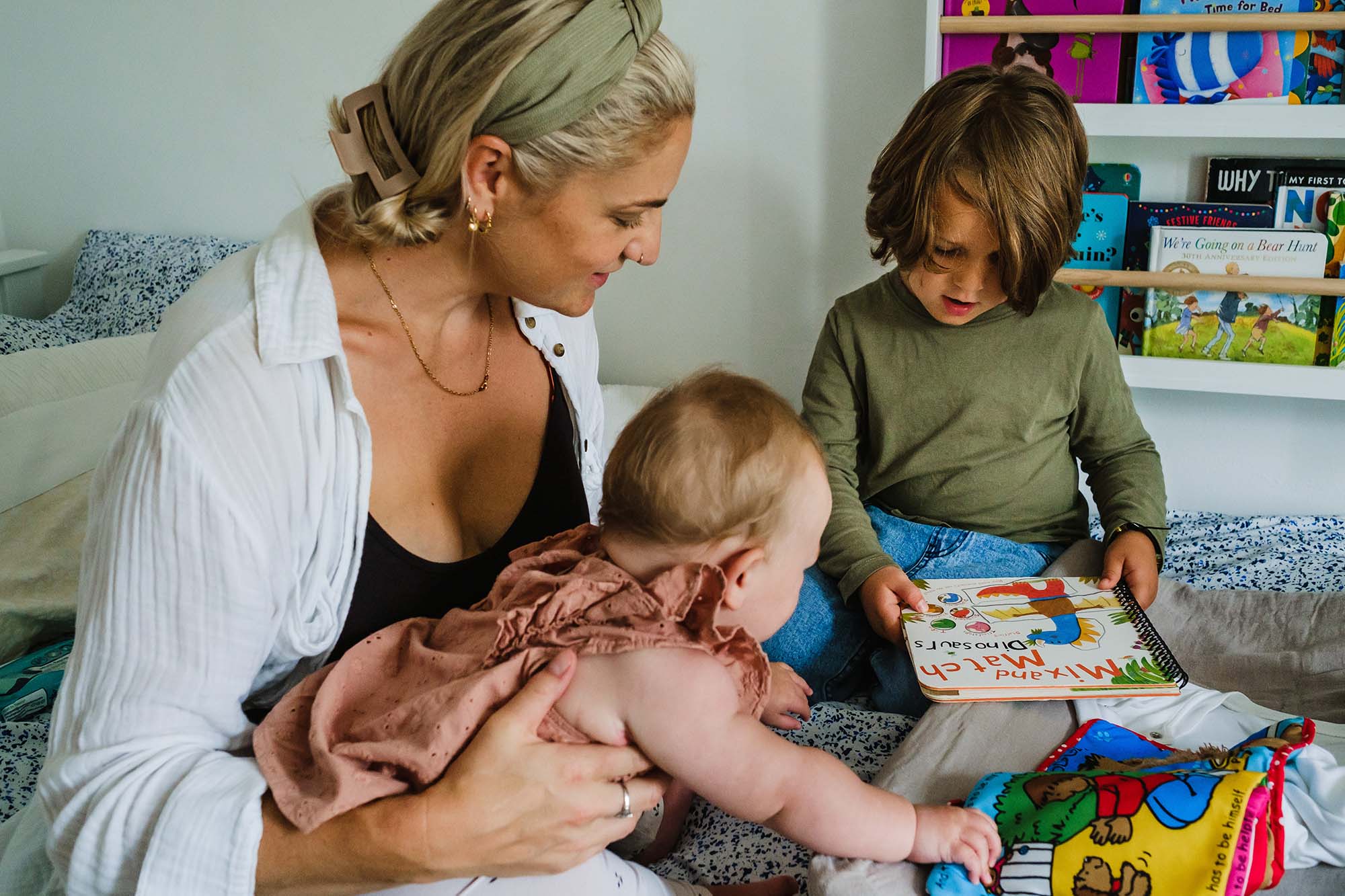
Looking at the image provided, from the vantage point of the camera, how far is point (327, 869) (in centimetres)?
94

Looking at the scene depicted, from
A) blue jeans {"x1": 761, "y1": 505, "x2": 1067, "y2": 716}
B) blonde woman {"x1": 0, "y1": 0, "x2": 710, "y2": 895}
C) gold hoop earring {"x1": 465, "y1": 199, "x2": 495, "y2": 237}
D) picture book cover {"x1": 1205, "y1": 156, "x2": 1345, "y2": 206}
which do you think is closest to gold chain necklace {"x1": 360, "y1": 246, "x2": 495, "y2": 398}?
blonde woman {"x1": 0, "y1": 0, "x2": 710, "y2": 895}

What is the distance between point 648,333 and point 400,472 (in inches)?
48.5

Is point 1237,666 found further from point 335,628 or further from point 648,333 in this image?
point 648,333

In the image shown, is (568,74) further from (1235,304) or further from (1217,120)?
(1235,304)

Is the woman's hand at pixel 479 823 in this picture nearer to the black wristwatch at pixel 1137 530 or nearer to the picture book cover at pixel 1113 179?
the black wristwatch at pixel 1137 530

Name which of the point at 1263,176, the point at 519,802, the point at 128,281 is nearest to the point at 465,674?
the point at 519,802

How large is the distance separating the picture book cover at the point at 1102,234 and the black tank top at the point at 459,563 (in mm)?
1050

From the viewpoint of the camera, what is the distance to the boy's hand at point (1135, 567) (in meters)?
1.54

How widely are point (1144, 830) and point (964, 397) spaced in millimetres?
845

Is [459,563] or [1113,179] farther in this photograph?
[1113,179]

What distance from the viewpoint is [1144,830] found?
1026 mm

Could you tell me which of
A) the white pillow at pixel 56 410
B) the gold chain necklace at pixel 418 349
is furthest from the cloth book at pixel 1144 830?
the white pillow at pixel 56 410

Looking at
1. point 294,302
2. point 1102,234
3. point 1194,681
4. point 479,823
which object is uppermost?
point 294,302

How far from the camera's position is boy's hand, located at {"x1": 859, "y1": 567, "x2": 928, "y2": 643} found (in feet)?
4.92
